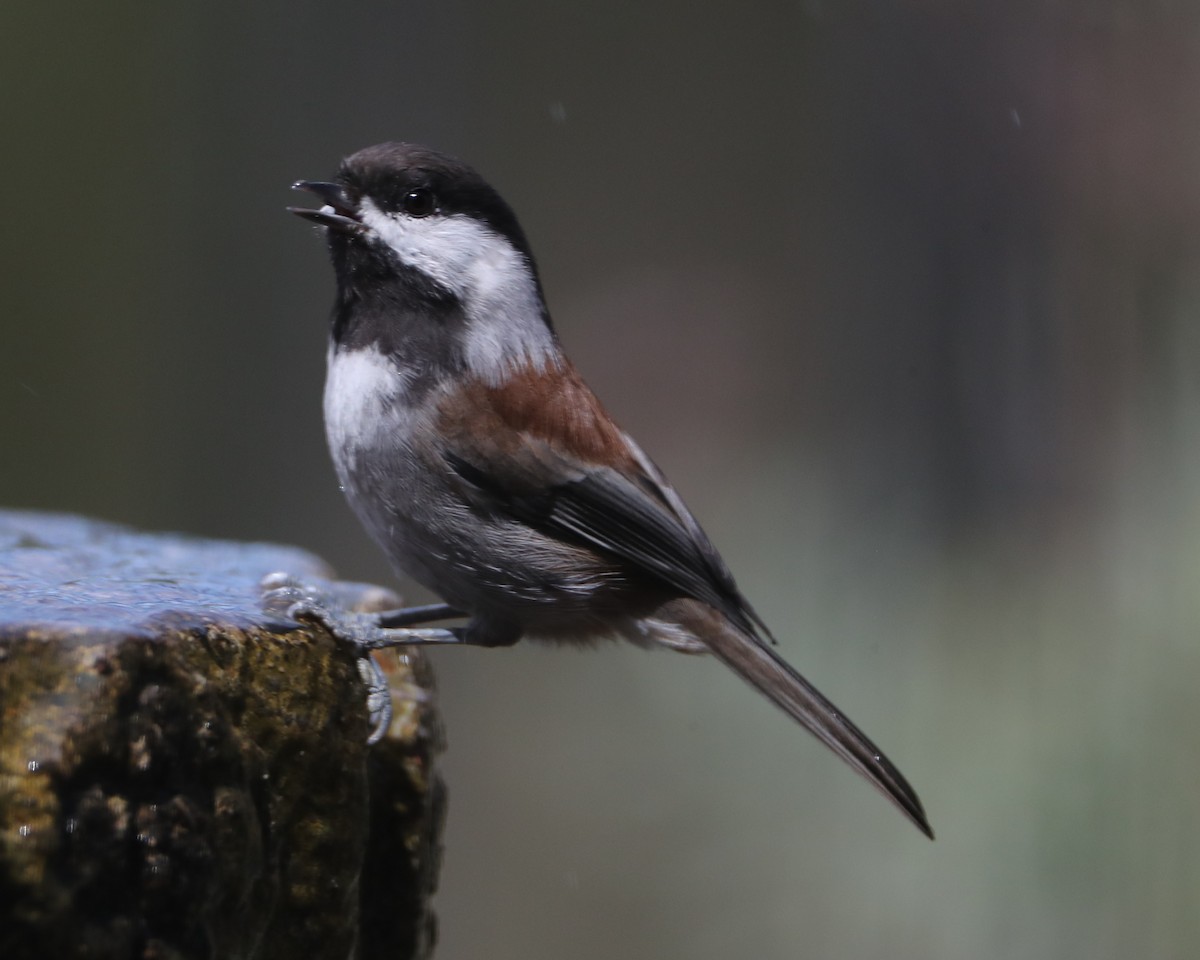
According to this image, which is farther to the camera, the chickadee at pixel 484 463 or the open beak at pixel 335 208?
the open beak at pixel 335 208

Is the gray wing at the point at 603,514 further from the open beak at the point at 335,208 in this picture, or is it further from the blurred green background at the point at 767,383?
the blurred green background at the point at 767,383

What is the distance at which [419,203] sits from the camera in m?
2.41

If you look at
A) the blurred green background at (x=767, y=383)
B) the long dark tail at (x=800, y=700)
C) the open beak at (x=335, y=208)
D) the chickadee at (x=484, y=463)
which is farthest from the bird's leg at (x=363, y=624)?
the blurred green background at (x=767, y=383)

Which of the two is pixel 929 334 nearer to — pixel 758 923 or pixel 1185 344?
pixel 1185 344

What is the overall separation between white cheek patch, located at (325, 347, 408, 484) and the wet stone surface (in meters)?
0.37

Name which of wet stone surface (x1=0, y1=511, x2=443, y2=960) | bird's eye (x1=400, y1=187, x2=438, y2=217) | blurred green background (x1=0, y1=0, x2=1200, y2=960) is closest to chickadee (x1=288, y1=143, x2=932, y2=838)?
bird's eye (x1=400, y1=187, x2=438, y2=217)

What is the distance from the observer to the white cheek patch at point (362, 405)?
2.25 m

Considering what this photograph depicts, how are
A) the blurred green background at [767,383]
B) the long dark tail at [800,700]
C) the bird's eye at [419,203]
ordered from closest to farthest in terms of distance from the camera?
1. the long dark tail at [800,700]
2. the bird's eye at [419,203]
3. the blurred green background at [767,383]

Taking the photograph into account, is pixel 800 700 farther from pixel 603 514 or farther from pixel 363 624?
pixel 363 624

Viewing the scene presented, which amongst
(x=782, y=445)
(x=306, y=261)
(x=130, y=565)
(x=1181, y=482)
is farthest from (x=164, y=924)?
(x=306, y=261)

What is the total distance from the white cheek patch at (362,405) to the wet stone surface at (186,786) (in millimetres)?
372

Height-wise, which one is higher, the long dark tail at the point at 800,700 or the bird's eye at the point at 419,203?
the bird's eye at the point at 419,203

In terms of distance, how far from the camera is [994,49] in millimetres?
4719

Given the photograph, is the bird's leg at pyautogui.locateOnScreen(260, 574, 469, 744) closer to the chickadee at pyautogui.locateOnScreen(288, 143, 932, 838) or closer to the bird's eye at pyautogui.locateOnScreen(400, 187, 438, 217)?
the chickadee at pyautogui.locateOnScreen(288, 143, 932, 838)
